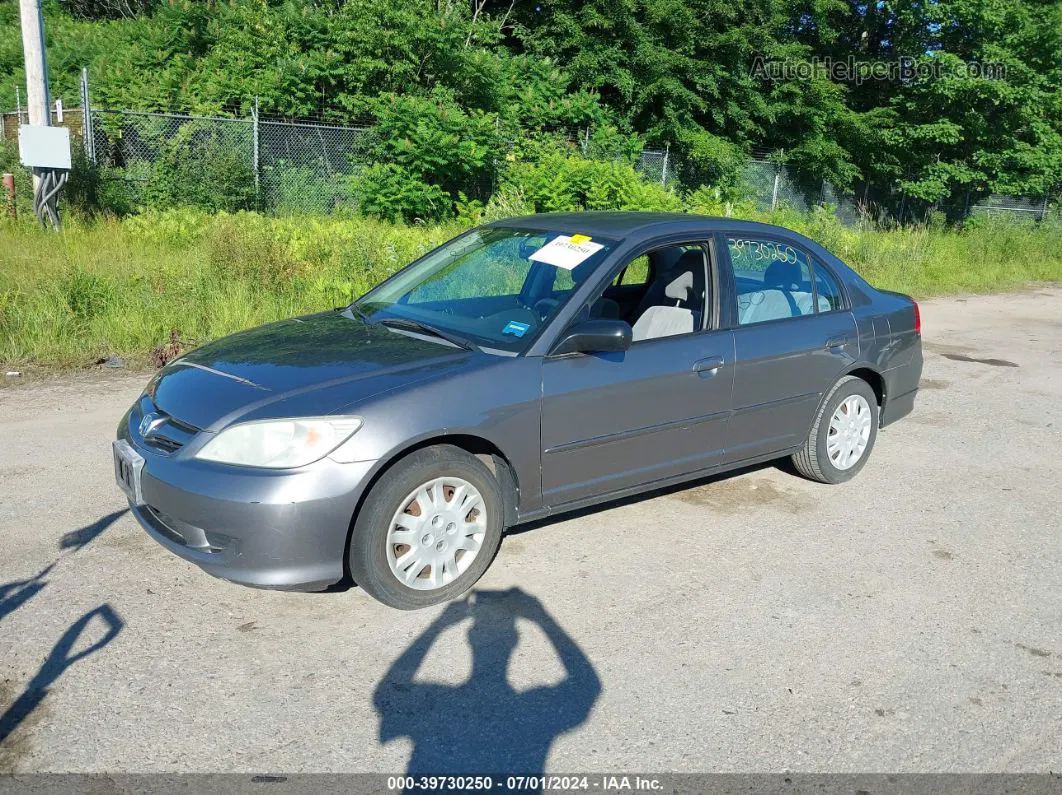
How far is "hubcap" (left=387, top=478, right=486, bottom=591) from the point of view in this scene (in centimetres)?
393

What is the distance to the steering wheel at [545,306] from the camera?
456cm

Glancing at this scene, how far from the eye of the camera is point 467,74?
1966 cm

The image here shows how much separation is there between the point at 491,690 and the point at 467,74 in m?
18.0

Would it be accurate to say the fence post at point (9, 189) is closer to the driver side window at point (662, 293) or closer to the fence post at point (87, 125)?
the fence post at point (87, 125)

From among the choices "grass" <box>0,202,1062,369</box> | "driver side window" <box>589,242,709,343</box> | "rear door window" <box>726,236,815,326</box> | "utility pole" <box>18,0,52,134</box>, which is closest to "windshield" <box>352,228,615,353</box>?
"driver side window" <box>589,242,709,343</box>

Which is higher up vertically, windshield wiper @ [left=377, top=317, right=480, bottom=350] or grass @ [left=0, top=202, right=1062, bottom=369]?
windshield wiper @ [left=377, top=317, right=480, bottom=350]

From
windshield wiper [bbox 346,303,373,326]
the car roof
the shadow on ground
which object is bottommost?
the shadow on ground

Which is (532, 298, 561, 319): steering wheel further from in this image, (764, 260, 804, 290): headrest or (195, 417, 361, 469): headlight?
(764, 260, 804, 290): headrest

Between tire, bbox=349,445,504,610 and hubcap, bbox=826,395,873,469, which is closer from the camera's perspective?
tire, bbox=349,445,504,610

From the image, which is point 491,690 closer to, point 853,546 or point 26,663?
point 26,663

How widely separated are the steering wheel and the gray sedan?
0.07ft

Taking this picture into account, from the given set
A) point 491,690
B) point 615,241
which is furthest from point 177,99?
point 491,690

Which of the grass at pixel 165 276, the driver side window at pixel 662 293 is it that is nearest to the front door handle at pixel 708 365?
the driver side window at pixel 662 293

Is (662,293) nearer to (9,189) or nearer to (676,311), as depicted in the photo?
(676,311)
